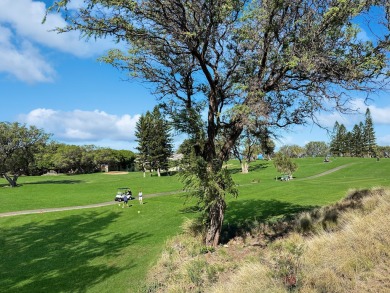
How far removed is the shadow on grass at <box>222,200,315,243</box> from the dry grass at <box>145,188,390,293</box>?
2242mm

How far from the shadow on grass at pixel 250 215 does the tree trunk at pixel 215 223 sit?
3.33 feet

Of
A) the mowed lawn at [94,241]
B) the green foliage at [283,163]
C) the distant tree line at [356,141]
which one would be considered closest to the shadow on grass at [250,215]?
Answer: the mowed lawn at [94,241]

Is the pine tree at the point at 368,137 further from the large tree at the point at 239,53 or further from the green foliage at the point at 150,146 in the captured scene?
the large tree at the point at 239,53

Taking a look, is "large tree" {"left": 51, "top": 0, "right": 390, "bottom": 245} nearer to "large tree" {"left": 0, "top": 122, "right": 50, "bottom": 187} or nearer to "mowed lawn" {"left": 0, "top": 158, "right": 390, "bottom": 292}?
"mowed lawn" {"left": 0, "top": 158, "right": 390, "bottom": 292}

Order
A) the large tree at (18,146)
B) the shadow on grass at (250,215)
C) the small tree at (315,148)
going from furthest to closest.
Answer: the small tree at (315,148) < the large tree at (18,146) < the shadow on grass at (250,215)

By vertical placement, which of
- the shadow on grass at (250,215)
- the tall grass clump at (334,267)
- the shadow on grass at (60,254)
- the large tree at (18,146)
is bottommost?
the shadow on grass at (60,254)

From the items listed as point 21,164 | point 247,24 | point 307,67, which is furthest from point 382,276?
point 21,164

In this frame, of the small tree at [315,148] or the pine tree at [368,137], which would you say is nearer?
the pine tree at [368,137]

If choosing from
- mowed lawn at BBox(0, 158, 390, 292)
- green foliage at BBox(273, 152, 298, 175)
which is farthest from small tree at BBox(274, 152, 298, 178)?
mowed lawn at BBox(0, 158, 390, 292)

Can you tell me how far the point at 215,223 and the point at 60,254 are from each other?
859 cm

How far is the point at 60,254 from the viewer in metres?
15.9

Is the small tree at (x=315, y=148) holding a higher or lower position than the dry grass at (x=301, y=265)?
higher

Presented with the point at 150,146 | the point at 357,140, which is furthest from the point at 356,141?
the point at 150,146

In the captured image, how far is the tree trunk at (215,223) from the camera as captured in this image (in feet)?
39.9
